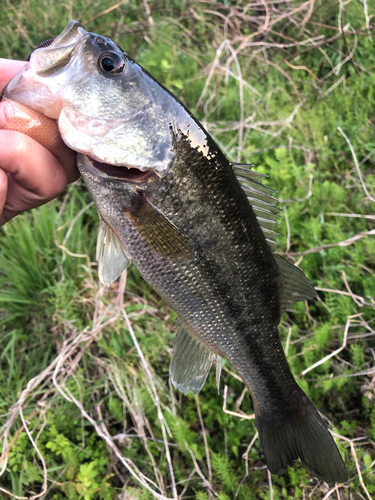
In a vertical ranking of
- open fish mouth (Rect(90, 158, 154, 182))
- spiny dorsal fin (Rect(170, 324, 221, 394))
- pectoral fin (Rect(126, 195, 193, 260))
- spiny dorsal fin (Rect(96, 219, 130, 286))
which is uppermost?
open fish mouth (Rect(90, 158, 154, 182))

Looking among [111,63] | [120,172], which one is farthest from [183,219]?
[111,63]

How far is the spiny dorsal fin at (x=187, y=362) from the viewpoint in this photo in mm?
1579

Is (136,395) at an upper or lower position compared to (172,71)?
lower

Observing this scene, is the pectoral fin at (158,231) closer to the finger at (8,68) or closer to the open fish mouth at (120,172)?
the open fish mouth at (120,172)

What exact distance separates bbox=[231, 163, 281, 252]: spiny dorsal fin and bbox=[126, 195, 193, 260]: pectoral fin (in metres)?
0.37

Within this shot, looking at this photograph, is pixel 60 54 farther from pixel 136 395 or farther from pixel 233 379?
pixel 233 379

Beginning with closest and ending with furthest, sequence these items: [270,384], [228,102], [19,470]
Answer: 1. [270,384]
2. [19,470]
3. [228,102]

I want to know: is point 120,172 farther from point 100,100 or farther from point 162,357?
point 162,357

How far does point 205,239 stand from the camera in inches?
52.5

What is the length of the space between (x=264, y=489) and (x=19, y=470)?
56.6 inches

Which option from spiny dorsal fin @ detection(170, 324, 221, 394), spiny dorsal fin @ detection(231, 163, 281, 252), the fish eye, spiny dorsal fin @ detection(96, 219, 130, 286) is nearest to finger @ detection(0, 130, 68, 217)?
spiny dorsal fin @ detection(96, 219, 130, 286)

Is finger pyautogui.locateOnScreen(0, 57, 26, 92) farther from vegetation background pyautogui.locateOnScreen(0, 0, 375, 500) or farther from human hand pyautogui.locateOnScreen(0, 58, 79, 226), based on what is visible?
vegetation background pyautogui.locateOnScreen(0, 0, 375, 500)

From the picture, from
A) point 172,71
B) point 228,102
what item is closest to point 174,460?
point 228,102

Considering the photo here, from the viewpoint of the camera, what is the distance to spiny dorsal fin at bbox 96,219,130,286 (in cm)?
143
